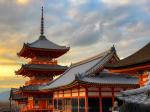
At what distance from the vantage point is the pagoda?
165 feet

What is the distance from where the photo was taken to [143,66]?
742 inches

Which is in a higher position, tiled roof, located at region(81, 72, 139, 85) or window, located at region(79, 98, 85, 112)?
tiled roof, located at region(81, 72, 139, 85)

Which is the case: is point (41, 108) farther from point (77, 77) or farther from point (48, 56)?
point (77, 77)

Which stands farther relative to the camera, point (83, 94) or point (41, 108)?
point (41, 108)

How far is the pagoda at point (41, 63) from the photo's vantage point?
50406 mm

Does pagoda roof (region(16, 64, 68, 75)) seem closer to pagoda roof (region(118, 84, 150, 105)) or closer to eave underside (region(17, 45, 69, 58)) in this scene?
eave underside (region(17, 45, 69, 58))

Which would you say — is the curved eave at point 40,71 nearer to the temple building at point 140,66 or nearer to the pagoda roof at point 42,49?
the pagoda roof at point 42,49

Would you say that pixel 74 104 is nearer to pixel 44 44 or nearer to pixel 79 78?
pixel 79 78

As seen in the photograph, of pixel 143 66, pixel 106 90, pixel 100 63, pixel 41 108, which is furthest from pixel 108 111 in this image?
pixel 41 108

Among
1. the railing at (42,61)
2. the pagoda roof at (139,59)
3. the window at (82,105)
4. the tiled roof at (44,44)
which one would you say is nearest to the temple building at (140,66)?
the pagoda roof at (139,59)

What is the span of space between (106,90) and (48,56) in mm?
23398

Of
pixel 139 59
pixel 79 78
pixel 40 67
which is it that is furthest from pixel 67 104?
pixel 139 59

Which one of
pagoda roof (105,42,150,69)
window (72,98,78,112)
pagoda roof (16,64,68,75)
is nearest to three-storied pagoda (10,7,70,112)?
pagoda roof (16,64,68,75)

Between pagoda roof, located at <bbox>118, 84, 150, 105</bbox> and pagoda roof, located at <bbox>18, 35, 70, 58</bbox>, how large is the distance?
4177 centimetres
